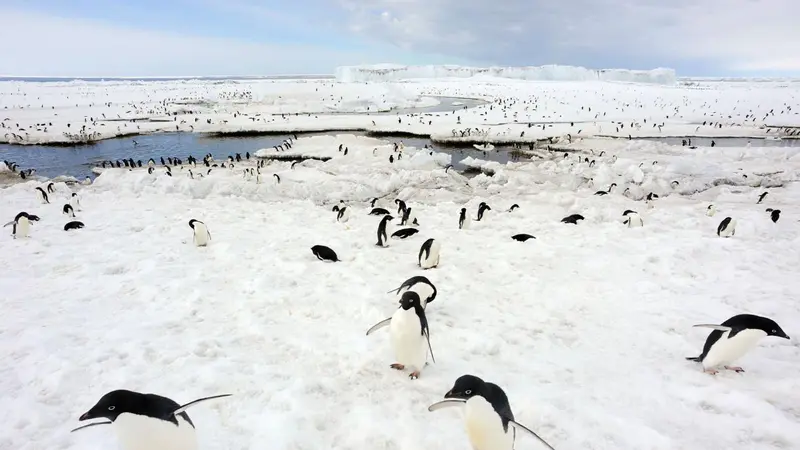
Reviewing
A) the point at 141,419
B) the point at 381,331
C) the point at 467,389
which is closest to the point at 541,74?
the point at 381,331

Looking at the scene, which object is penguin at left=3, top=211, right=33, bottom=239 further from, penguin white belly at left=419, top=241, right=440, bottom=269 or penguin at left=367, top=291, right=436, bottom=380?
penguin at left=367, top=291, right=436, bottom=380

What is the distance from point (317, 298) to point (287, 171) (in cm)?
1391

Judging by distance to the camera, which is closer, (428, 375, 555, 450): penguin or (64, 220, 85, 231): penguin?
(428, 375, 555, 450): penguin

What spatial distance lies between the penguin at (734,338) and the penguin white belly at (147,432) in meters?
4.57

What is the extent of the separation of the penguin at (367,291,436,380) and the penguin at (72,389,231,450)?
1.91 m

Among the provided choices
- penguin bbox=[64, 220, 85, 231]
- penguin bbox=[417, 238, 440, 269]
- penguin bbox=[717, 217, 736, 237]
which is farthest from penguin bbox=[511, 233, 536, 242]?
penguin bbox=[64, 220, 85, 231]

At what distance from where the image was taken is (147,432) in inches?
114

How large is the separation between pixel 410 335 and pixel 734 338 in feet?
10.6

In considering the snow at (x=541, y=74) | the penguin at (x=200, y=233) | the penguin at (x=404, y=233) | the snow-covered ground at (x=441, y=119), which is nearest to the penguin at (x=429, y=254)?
the penguin at (x=404, y=233)

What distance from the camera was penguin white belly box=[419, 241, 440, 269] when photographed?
762 cm

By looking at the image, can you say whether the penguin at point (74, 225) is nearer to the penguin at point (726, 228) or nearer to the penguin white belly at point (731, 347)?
the penguin white belly at point (731, 347)

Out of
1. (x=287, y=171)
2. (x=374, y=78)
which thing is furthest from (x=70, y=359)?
(x=374, y=78)

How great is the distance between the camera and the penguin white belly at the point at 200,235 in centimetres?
886

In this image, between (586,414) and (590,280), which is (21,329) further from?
(590,280)
